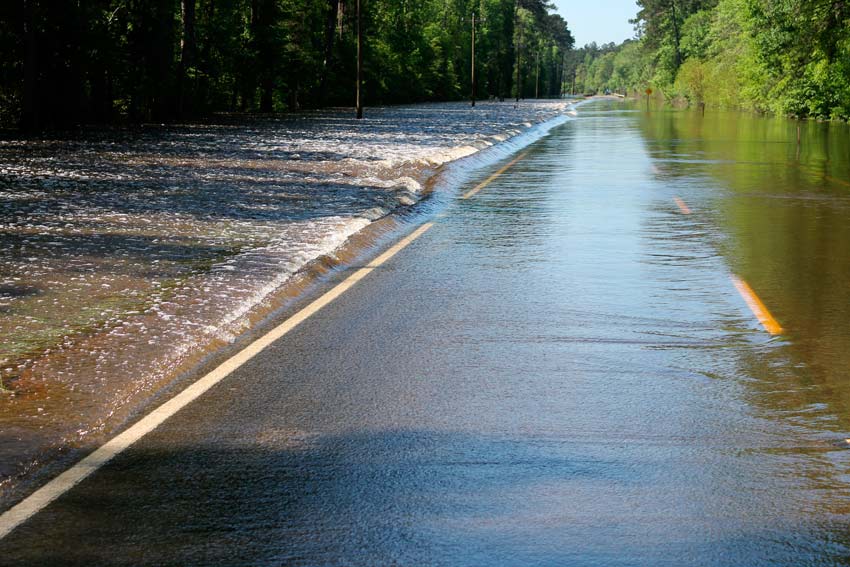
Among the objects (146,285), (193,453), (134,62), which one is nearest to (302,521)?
(193,453)

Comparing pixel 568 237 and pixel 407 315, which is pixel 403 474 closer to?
pixel 407 315

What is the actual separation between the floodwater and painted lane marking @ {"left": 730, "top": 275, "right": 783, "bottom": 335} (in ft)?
12.8

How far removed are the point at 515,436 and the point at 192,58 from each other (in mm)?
48972

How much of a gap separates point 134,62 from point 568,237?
120ft

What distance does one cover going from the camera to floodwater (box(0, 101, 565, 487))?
6.61m

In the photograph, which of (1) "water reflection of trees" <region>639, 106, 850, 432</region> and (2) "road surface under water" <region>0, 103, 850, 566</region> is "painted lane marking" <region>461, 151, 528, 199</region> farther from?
(2) "road surface under water" <region>0, 103, 850, 566</region>

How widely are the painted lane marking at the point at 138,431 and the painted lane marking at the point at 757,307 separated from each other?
349 centimetres

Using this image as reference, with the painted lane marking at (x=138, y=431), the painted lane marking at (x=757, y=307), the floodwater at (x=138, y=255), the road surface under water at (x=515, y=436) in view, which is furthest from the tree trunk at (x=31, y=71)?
the painted lane marking at (x=757, y=307)

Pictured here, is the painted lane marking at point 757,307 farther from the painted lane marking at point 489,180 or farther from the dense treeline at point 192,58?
the dense treeline at point 192,58

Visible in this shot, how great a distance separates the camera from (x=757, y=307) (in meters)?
8.94

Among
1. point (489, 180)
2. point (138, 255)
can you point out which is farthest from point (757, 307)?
point (489, 180)

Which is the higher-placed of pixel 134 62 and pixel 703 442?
pixel 134 62

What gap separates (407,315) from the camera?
28.6ft

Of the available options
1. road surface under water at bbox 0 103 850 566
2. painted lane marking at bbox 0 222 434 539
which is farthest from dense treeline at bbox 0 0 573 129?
painted lane marking at bbox 0 222 434 539
